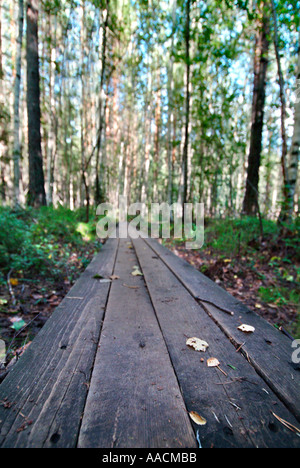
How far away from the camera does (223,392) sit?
0.93 metres

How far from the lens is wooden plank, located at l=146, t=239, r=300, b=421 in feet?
3.16

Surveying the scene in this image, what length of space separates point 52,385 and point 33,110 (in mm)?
7711

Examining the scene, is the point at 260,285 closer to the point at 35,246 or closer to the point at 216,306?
the point at 216,306

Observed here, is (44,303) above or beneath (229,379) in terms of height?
beneath

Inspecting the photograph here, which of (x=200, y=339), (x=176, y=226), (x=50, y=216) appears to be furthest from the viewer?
(x=176, y=226)

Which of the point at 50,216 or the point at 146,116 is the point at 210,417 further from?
the point at 146,116

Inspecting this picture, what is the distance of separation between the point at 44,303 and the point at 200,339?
173 cm

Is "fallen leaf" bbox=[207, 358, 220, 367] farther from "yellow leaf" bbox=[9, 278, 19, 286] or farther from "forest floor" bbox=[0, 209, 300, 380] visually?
"yellow leaf" bbox=[9, 278, 19, 286]

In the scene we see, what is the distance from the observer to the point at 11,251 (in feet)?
10.2

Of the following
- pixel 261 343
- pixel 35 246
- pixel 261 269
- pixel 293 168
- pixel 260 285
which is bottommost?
pixel 260 285

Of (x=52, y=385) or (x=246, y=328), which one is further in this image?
(x=246, y=328)

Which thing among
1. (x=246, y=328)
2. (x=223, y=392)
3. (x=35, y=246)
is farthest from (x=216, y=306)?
(x=35, y=246)

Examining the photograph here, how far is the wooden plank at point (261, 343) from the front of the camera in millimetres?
962
